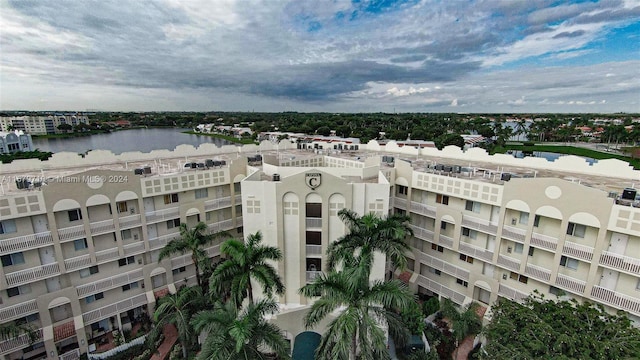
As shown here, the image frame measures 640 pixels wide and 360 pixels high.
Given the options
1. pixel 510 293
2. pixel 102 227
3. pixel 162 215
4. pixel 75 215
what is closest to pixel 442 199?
pixel 510 293

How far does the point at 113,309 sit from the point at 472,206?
116ft

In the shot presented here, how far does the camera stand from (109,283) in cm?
2845

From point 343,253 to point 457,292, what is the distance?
15.7 m

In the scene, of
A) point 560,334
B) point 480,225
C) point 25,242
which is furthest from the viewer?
A: point 480,225

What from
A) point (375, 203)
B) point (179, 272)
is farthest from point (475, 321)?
point (179, 272)

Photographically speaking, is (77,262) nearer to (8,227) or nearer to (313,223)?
(8,227)

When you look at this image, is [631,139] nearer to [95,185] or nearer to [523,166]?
[523,166]

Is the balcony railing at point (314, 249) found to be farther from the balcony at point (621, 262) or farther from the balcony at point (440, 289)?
the balcony at point (621, 262)

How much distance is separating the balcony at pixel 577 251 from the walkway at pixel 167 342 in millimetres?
34658

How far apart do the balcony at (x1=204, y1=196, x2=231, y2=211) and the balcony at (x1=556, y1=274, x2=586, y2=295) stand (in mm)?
31887

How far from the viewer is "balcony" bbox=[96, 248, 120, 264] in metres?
27.9

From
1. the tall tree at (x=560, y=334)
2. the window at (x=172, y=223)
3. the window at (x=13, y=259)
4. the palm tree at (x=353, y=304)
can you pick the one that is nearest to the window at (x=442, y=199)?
the tall tree at (x=560, y=334)

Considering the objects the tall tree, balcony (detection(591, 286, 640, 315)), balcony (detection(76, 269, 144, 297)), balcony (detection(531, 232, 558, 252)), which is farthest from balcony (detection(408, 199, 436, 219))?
balcony (detection(76, 269, 144, 297))

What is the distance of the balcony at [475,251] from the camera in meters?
28.6
